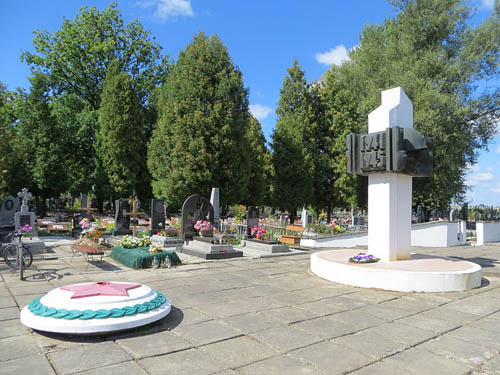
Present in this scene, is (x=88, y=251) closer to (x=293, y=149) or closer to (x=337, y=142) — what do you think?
(x=293, y=149)

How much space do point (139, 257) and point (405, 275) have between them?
24.3 feet

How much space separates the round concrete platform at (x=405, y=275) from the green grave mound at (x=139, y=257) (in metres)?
4.59

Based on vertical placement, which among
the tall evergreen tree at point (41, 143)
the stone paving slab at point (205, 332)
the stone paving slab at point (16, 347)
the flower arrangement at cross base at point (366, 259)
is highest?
the tall evergreen tree at point (41, 143)

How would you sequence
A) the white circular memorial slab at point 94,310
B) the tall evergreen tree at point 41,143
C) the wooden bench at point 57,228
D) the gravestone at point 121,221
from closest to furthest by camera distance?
1. the white circular memorial slab at point 94,310
2. the gravestone at point 121,221
3. the wooden bench at point 57,228
4. the tall evergreen tree at point 41,143

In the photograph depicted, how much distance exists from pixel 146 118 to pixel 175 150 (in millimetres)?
10651

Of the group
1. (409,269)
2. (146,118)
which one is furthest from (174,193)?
(409,269)

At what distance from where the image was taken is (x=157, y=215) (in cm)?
1819

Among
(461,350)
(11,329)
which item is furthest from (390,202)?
(11,329)

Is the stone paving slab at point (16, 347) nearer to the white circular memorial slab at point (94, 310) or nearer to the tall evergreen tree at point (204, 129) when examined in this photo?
the white circular memorial slab at point (94, 310)

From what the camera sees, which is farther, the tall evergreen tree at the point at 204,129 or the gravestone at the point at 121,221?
the tall evergreen tree at the point at 204,129

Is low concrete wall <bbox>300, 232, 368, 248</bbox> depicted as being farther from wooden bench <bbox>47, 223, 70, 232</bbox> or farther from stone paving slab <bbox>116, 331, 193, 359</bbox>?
wooden bench <bbox>47, 223, 70, 232</bbox>

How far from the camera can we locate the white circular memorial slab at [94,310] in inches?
208

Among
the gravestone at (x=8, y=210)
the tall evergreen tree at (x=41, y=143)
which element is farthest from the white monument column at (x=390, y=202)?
the tall evergreen tree at (x=41, y=143)

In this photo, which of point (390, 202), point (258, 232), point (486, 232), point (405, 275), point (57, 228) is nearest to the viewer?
point (405, 275)
